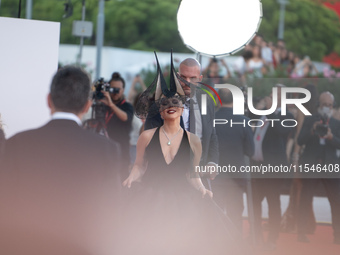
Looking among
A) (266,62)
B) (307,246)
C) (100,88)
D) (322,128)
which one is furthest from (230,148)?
(266,62)

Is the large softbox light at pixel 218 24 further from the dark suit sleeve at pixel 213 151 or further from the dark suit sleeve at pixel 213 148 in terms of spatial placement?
the dark suit sleeve at pixel 213 151

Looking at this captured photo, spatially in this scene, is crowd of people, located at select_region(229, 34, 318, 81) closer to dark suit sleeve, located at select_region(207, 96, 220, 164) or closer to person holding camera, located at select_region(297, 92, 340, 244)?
person holding camera, located at select_region(297, 92, 340, 244)

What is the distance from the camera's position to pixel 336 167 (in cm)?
527

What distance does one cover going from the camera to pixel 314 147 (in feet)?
17.5

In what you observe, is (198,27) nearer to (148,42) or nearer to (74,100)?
(74,100)

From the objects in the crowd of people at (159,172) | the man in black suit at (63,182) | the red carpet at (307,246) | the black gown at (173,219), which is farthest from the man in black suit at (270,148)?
the man in black suit at (63,182)

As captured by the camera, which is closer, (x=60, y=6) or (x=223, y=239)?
(x=223, y=239)

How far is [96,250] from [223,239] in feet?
4.78

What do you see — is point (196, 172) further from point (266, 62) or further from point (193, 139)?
point (266, 62)

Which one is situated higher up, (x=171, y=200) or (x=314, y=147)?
(x=314, y=147)

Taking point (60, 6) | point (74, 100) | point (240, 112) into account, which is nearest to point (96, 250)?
point (74, 100)

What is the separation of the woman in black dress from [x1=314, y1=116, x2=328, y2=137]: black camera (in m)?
1.51

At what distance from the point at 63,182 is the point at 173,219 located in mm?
1519

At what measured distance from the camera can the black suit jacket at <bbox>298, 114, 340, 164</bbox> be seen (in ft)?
17.3
